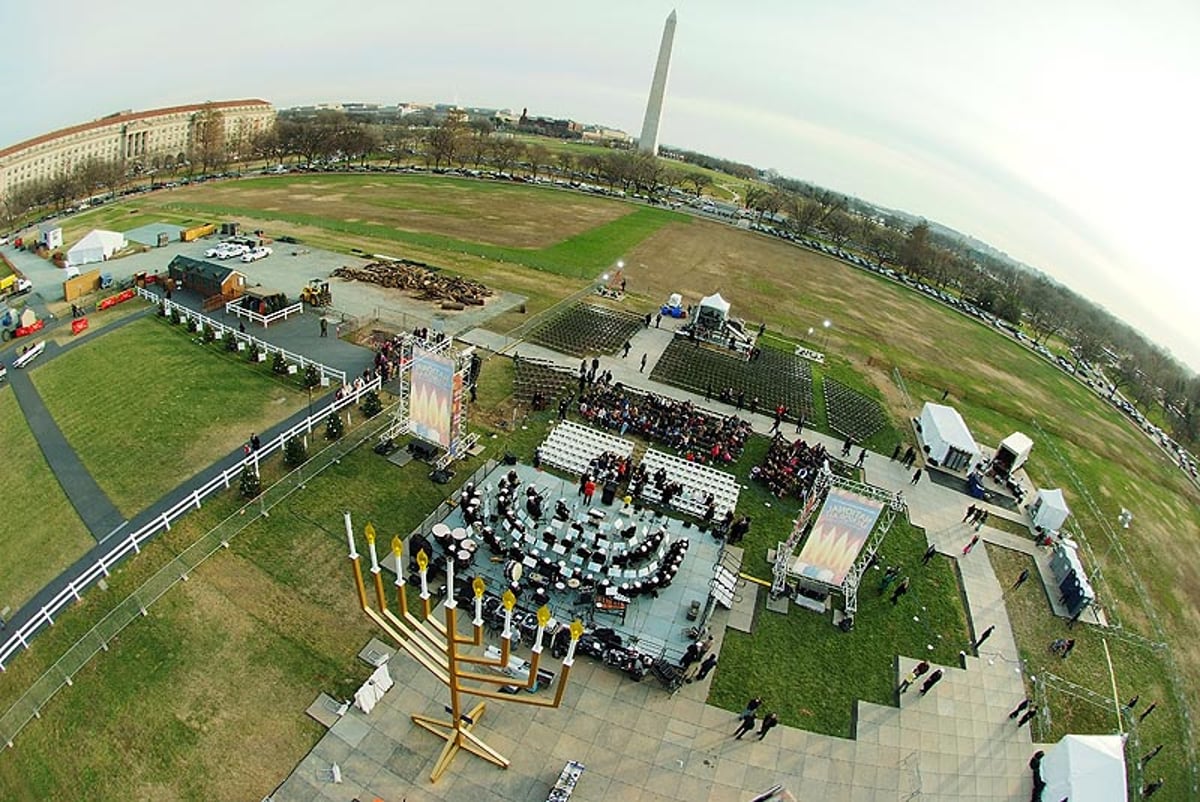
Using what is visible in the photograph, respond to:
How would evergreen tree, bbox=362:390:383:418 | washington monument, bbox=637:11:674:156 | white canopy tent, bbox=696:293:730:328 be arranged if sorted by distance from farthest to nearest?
washington monument, bbox=637:11:674:156 → white canopy tent, bbox=696:293:730:328 → evergreen tree, bbox=362:390:383:418

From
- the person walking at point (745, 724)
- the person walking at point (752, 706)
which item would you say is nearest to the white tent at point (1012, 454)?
the person walking at point (752, 706)

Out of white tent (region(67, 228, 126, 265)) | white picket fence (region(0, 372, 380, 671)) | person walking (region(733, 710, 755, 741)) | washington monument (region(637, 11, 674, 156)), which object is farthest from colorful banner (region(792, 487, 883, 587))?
washington monument (region(637, 11, 674, 156))

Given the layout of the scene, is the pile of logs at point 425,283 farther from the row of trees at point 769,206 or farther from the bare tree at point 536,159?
the bare tree at point 536,159

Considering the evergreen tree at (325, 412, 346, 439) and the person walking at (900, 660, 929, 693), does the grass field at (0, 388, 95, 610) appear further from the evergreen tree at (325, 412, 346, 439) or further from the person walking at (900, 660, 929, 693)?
the person walking at (900, 660, 929, 693)

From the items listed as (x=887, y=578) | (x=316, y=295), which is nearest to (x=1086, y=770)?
(x=887, y=578)

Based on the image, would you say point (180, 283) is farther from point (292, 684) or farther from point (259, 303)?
point (292, 684)
